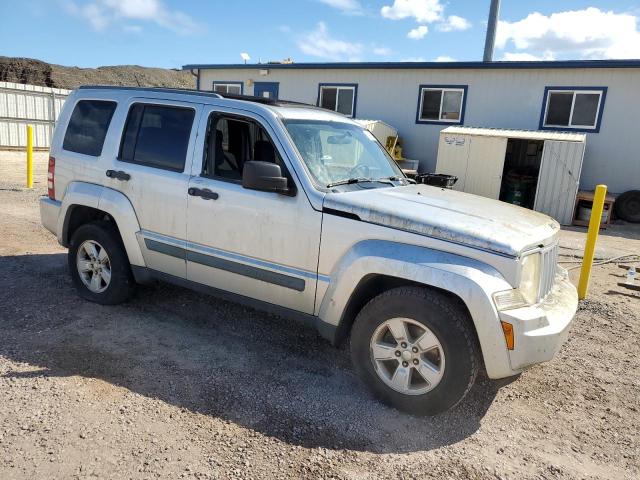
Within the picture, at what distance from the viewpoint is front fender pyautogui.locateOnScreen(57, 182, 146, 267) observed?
4.37 metres

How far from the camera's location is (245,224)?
3742 millimetres

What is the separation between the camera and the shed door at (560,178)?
40.8ft

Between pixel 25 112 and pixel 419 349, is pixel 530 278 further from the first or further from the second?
pixel 25 112

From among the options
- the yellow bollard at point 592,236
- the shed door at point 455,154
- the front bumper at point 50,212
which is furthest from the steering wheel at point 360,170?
the shed door at point 455,154

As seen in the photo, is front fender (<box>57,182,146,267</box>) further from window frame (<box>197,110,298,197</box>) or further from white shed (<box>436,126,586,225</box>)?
white shed (<box>436,126,586,225</box>)

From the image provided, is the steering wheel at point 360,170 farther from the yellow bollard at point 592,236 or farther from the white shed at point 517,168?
the white shed at point 517,168

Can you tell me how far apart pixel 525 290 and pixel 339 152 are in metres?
1.82

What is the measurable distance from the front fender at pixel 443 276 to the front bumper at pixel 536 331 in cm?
8

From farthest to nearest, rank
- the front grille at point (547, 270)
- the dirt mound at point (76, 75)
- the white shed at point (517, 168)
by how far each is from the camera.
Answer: the dirt mound at point (76, 75) → the white shed at point (517, 168) → the front grille at point (547, 270)

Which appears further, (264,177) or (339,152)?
(339,152)

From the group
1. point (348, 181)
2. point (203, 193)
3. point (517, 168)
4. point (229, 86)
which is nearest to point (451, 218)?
point (348, 181)

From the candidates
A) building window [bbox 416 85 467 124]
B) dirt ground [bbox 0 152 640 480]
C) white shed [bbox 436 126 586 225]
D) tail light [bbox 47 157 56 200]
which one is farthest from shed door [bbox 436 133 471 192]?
tail light [bbox 47 157 56 200]

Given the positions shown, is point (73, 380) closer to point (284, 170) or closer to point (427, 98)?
point (284, 170)

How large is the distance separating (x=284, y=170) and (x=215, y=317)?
1.82 m
